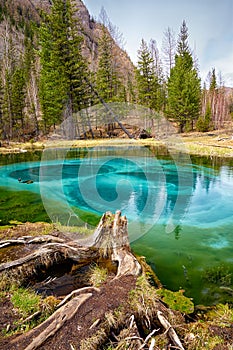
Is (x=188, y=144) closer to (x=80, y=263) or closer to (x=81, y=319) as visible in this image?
(x=80, y=263)

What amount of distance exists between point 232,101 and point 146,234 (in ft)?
198

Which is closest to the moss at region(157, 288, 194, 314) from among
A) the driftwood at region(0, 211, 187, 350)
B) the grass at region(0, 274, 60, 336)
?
the driftwood at region(0, 211, 187, 350)

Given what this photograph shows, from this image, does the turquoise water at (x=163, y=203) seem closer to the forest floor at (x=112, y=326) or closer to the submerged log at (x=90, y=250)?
the submerged log at (x=90, y=250)

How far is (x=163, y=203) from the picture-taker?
999 centimetres

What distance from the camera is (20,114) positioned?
124ft

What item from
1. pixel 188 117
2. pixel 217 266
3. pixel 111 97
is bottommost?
pixel 217 266

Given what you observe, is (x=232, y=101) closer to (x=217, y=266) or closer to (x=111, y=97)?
(x=111, y=97)

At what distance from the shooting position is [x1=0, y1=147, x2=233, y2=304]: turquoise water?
4.99 metres

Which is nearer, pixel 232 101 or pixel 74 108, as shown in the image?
pixel 74 108

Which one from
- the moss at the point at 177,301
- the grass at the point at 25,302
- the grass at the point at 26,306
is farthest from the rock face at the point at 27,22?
the grass at the point at 25,302

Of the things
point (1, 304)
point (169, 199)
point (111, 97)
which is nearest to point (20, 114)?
point (111, 97)

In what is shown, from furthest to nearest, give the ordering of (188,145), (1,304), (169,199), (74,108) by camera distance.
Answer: (74,108) < (188,145) < (169,199) < (1,304)

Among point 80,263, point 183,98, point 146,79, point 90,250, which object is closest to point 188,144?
point 183,98

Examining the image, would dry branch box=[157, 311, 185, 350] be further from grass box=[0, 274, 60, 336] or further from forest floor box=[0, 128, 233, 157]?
forest floor box=[0, 128, 233, 157]
